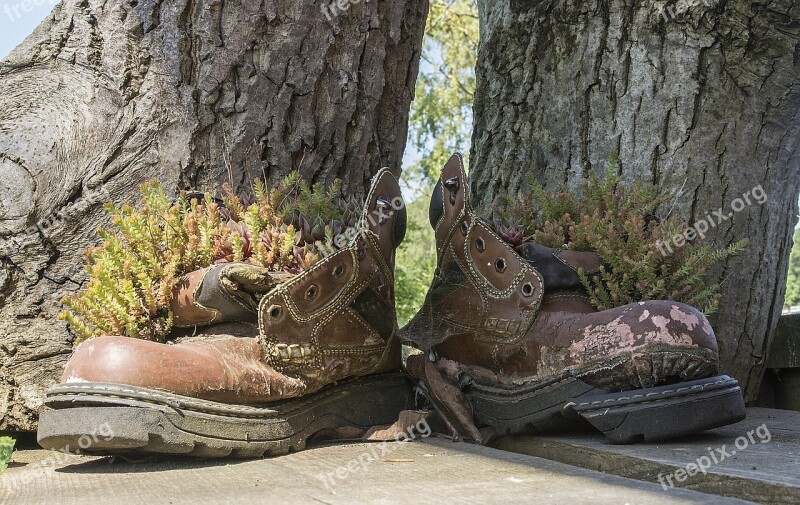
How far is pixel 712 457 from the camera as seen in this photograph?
1743mm

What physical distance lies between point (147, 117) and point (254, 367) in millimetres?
1091

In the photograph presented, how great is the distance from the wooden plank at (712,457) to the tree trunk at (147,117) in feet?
4.25

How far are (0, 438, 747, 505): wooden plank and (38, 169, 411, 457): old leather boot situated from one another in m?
0.08

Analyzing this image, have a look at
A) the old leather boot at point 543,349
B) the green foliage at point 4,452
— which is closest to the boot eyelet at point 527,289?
the old leather boot at point 543,349

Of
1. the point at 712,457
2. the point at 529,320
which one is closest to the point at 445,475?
the point at 712,457

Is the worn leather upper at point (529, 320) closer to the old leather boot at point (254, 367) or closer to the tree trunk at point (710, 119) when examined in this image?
the old leather boot at point (254, 367)

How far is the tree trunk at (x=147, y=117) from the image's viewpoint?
2.49m

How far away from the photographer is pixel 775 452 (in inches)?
72.0

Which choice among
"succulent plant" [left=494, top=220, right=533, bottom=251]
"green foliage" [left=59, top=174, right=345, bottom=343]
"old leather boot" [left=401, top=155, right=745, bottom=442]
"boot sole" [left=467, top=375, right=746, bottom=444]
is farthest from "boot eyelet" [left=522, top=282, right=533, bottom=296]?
"green foliage" [left=59, top=174, right=345, bottom=343]

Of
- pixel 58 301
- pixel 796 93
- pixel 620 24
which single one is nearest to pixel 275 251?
pixel 58 301

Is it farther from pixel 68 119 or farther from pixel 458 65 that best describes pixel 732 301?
pixel 458 65

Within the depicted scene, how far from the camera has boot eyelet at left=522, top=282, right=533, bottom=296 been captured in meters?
2.31

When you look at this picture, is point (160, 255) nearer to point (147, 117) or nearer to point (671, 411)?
point (147, 117)

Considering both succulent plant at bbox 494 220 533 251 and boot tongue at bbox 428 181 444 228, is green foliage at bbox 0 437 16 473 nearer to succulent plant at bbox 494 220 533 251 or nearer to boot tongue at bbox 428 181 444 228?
boot tongue at bbox 428 181 444 228
